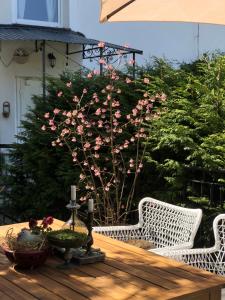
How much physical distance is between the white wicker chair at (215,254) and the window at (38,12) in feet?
25.3

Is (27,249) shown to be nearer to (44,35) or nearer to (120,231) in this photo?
(120,231)

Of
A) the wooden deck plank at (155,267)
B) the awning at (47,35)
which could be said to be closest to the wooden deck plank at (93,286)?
the wooden deck plank at (155,267)

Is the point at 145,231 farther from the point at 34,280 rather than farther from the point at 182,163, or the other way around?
the point at 34,280

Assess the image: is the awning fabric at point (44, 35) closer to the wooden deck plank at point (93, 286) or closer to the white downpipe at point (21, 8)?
the white downpipe at point (21, 8)

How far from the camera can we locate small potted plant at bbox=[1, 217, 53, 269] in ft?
8.78

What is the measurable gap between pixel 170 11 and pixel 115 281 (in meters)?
2.09

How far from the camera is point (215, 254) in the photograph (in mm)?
3746

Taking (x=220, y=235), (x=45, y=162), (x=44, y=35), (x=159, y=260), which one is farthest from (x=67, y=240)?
(x=44, y=35)

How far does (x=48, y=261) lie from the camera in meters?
2.91

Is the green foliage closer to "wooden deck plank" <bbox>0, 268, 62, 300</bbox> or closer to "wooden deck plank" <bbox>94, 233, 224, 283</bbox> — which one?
"wooden deck plank" <bbox>94, 233, 224, 283</bbox>

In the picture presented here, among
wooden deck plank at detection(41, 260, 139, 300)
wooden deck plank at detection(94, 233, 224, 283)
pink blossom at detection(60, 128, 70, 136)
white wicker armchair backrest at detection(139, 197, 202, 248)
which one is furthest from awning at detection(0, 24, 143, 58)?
wooden deck plank at detection(41, 260, 139, 300)

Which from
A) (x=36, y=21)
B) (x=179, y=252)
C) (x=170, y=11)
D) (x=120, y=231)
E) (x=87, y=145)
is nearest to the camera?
(x=179, y=252)

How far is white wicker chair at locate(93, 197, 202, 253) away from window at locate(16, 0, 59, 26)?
6.97 metres

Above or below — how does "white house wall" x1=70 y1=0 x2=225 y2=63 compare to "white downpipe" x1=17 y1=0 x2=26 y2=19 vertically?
below
